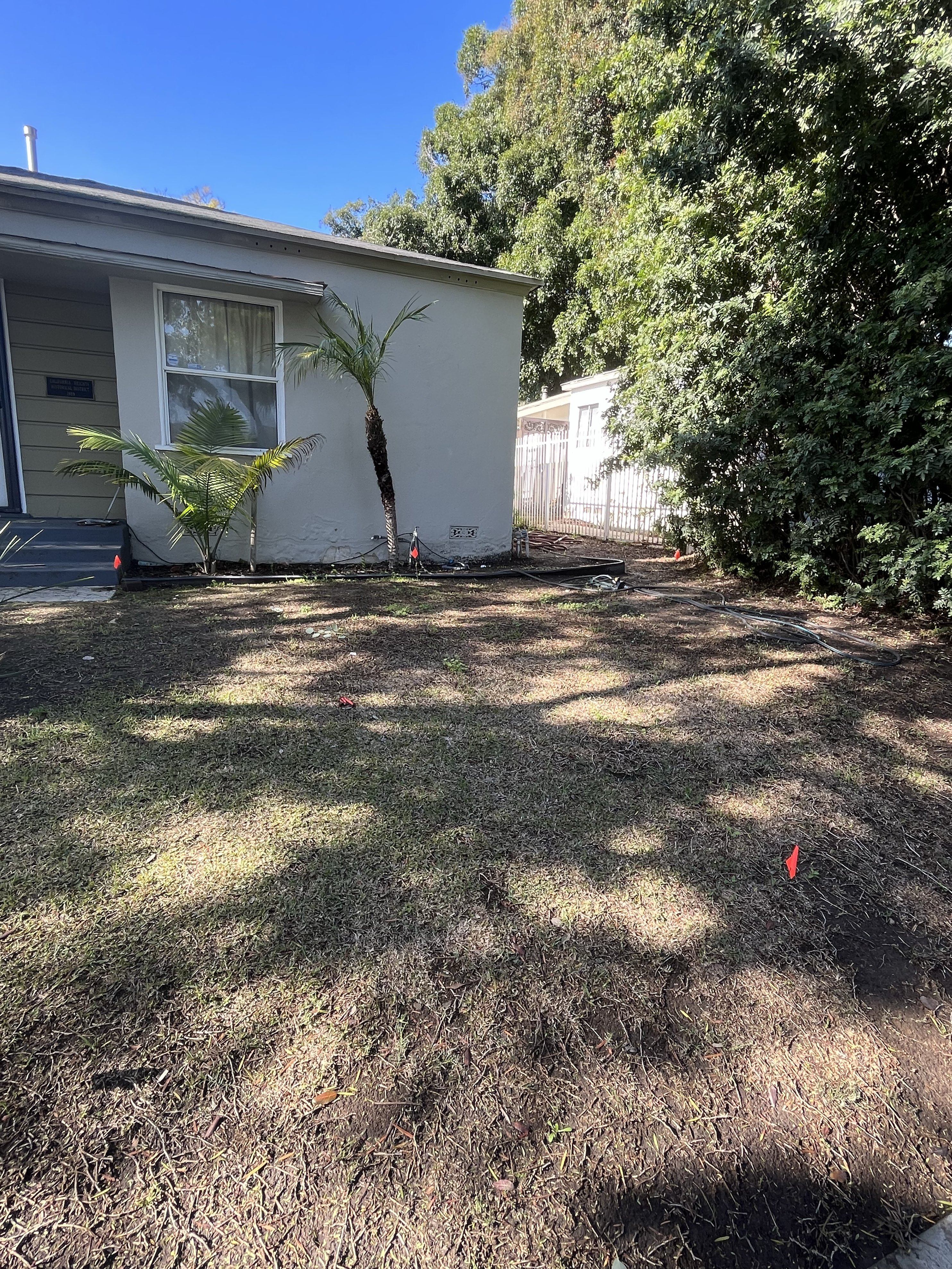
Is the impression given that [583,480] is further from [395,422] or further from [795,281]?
[795,281]

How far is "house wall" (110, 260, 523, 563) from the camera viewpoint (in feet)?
21.8

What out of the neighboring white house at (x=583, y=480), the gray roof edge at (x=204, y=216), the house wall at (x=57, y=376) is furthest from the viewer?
the neighboring white house at (x=583, y=480)

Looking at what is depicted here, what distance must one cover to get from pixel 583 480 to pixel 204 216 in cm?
880

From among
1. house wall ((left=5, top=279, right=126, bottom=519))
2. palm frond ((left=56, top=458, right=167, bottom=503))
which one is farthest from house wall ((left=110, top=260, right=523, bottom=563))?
house wall ((left=5, top=279, right=126, bottom=519))

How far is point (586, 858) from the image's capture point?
2.30 m

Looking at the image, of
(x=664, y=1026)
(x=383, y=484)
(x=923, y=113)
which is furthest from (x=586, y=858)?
(x=923, y=113)

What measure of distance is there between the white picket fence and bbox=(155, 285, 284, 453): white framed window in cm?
531

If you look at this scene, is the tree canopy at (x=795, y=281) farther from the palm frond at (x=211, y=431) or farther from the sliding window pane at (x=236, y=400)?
the palm frond at (x=211, y=431)

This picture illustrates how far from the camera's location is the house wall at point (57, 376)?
A: 6945mm

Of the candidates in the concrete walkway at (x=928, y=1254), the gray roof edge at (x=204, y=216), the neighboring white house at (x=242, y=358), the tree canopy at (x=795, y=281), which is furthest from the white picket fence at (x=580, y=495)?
the concrete walkway at (x=928, y=1254)

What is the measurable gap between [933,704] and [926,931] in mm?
2361

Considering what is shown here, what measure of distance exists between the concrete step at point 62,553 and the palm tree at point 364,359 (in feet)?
8.40

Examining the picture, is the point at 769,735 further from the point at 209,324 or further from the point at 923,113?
the point at 209,324

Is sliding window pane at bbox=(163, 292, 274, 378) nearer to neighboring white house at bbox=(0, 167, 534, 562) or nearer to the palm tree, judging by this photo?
neighboring white house at bbox=(0, 167, 534, 562)
